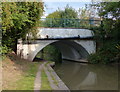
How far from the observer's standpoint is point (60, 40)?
15516 mm

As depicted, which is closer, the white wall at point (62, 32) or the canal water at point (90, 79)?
the canal water at point (90, 79)

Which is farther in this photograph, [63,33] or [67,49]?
[67,49]

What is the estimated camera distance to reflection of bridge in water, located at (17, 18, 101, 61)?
Answer: 45.9 feet

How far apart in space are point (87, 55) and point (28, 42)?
19.5ft

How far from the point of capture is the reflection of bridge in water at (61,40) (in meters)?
14.0

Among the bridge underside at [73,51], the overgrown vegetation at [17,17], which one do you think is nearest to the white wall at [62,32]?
the bridge underside at [73,51]

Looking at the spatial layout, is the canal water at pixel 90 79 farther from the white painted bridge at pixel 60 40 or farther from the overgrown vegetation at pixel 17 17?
the overgrown vegetation at pixel 17 17

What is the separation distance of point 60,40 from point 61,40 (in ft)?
0.54

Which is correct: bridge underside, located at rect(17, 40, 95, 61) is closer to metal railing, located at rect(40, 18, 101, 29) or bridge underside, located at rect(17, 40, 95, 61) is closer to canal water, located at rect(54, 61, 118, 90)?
metal railing, located at rect(40, 18, 101, 29)

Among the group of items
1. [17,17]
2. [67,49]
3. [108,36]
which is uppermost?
[17,17]

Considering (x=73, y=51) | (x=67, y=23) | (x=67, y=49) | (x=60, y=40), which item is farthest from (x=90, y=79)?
(x=67, y=49)

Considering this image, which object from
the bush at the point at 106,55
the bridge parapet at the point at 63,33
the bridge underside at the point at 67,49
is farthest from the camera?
the bush at the point at 106,55

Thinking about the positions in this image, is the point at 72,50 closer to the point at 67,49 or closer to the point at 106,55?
the point at 67,49

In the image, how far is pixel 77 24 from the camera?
16609 mm
